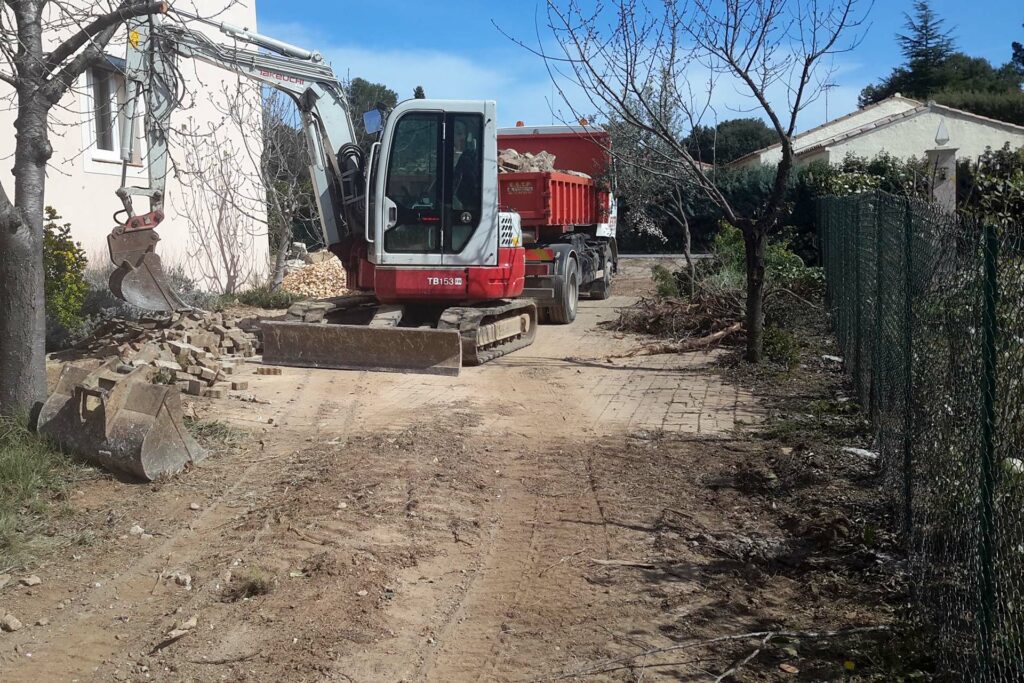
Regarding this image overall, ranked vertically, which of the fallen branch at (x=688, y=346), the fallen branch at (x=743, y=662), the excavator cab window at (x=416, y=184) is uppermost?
the excavator cab window at (x=416, y=184)

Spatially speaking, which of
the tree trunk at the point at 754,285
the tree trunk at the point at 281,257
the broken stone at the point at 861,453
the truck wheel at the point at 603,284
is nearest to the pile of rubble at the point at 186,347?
the tree trunk at the point at 281,257

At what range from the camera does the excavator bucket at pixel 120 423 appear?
→ 21.4ft

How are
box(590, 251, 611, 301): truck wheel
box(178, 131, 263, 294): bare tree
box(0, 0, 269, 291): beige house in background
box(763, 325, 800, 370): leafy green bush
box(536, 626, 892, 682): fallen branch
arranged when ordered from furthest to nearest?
1. box(590, 251, 611, 301): truck wheel
2. box(178, 131, 263, 294): bare tree
3. box(0, 0, 269, 291): beige house in background
4. box(763, 325, 800, 370): leafy green bush
5. box(536, 626, 892, 682): fallen branch

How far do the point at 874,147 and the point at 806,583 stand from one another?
30.4 meters

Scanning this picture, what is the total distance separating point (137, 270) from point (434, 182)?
11.2 ft

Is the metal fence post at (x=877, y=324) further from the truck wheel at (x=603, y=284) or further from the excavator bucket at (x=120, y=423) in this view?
the truck wheel at (x=603, y=284)

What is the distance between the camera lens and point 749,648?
4.22m

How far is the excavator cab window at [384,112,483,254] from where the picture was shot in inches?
443

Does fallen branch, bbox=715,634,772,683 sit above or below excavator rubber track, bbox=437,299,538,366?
below

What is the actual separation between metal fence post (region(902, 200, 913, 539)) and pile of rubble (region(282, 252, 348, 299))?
13.8m

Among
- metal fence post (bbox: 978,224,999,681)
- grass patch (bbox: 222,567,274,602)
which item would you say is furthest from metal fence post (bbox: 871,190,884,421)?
grass patch (bbox: 222,567,274,602)

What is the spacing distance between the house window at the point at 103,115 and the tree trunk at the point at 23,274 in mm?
6401

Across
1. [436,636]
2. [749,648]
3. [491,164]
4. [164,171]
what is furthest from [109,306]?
[749,648]

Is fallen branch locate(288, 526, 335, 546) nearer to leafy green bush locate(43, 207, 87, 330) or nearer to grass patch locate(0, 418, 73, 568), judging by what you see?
grass patch locate(0, 418, 73, 568)
